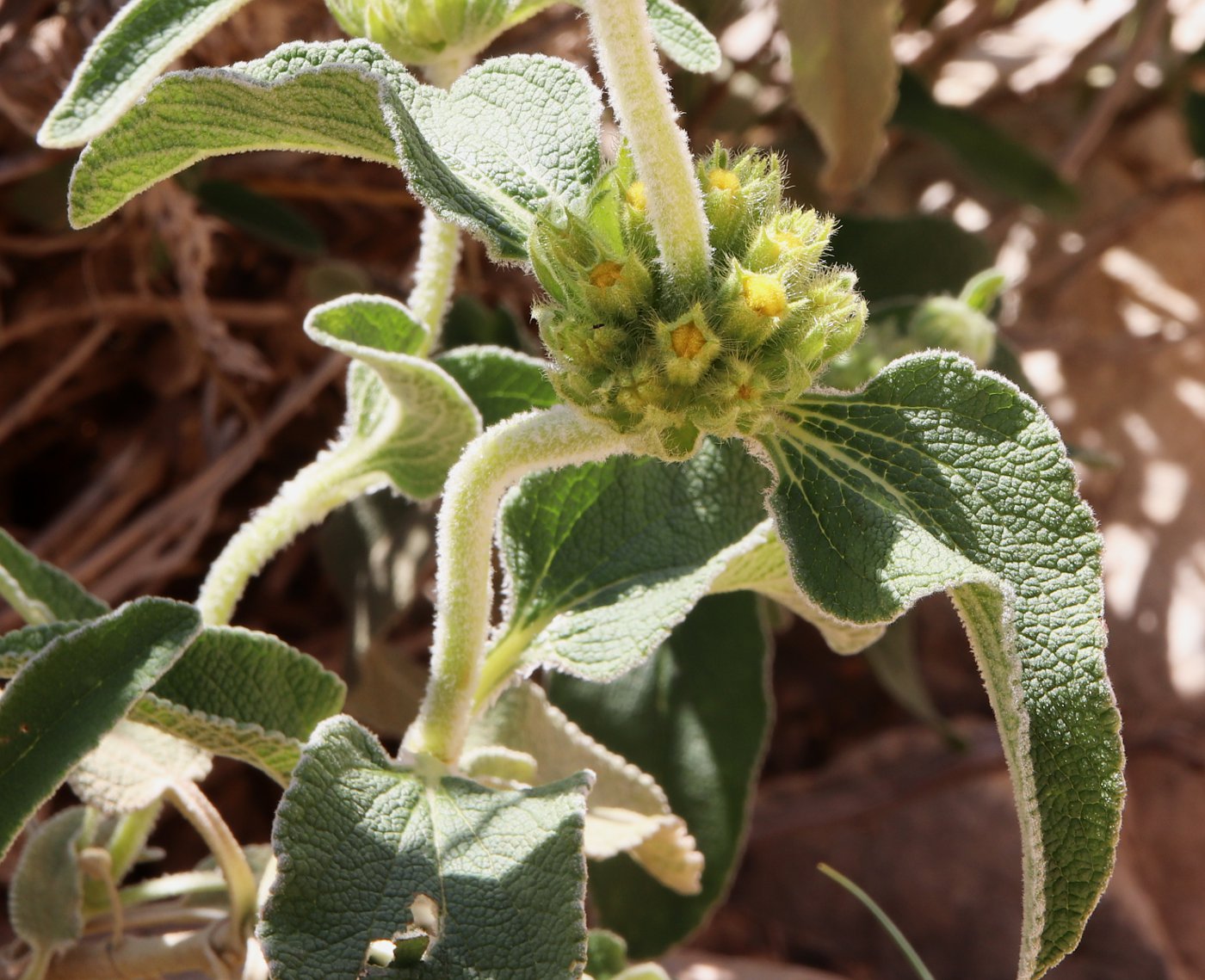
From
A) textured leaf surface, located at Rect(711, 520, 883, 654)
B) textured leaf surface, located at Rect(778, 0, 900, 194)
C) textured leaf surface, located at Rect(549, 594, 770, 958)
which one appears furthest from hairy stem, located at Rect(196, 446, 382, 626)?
textured leaf surface, located at Rect(778, 0, 900, 194)

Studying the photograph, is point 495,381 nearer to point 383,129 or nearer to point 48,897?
point 383,129

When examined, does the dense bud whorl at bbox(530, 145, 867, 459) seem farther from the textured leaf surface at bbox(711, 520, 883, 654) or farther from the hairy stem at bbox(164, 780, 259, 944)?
the hairy stem at bbox(164, 780, 259, 944)

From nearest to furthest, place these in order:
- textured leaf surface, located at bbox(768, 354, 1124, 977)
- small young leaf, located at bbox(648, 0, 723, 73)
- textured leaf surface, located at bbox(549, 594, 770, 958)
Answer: textured leaf surface, located at bbox(768, 354, 1124, 977) < small young leaf, located at bbox(648, 0, 723, 73) < textured leaf surface, located at bbox(549, 594, 770, 958)

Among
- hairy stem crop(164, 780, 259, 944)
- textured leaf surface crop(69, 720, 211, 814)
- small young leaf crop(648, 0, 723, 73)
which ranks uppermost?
small young leaf crop(648, 0, 723, 73)

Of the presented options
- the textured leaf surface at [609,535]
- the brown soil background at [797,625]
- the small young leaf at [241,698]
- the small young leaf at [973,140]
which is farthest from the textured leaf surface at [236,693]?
the small young leaf at [973,140]

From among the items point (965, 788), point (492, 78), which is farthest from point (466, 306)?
point (965, 788)

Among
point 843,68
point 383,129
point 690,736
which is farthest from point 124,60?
point 843,68

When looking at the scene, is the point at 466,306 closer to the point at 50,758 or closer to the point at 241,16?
the point at 241,16
